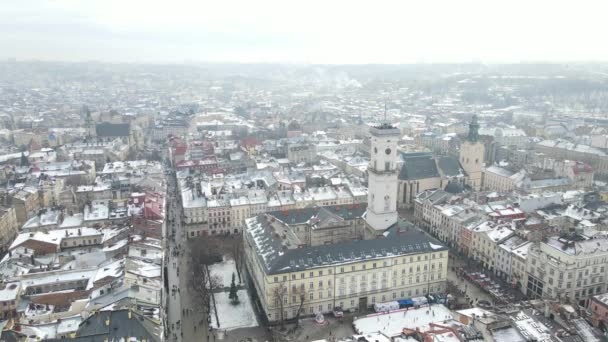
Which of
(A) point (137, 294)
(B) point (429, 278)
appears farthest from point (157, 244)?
(B) point (429, 278)

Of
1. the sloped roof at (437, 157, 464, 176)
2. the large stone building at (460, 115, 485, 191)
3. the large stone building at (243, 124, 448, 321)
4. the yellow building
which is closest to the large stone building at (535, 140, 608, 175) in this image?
the large stone building at (460, 115, 485, 191)

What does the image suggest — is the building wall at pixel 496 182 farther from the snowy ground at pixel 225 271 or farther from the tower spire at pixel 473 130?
the snowy ground at pixel 225 271

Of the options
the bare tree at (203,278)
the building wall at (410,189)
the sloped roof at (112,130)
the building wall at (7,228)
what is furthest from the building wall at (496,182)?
the sloped roof at (112,130)

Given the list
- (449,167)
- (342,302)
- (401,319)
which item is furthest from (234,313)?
(449,167)

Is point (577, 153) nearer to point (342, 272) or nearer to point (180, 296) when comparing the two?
point (342, 272)

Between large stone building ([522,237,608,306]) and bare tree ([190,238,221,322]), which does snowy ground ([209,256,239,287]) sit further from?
large stone building ([522,237,608,306])

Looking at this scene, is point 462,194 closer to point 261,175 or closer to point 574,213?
point 574,213
